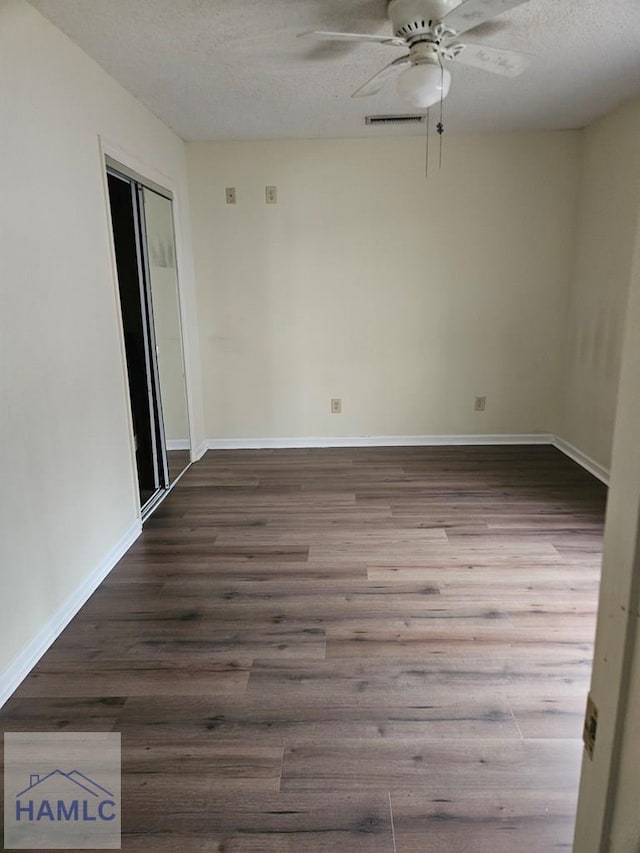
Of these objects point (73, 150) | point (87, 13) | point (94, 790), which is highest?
point (87, 13)

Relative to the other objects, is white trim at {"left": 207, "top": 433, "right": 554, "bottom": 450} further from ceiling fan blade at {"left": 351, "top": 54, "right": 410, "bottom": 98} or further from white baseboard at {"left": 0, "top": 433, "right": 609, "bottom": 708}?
Answer: ceiling fan blade at {"left": 351, "top": 54, "right": 410, "bottom": 98}

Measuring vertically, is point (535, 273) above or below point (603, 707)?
above

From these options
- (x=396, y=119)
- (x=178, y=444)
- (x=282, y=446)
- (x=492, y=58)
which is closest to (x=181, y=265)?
(x=178, y=444)

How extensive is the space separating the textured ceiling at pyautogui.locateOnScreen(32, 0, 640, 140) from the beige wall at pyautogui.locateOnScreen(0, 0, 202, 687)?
247 millimetres

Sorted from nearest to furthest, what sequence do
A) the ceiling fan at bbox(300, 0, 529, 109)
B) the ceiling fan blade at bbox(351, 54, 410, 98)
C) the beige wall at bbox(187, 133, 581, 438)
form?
1. the ceiling fan at bbox(300, 0, 529, 109)
2. the ceiling fan blade at bbox(351, 54, 410, 98)
3. the beige wall at bbox(187, 133, 581, 438)

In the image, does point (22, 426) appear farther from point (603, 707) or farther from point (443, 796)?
point (603, 707)

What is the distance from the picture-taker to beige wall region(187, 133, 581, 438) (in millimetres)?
4156

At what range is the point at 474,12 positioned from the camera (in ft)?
6.54

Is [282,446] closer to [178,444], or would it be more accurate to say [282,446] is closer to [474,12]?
[178,444]

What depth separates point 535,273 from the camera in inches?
169

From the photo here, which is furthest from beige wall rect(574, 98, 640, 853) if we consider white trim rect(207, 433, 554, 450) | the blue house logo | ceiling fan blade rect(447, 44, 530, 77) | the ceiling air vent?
white trim rect(207, 433, 554, 450)

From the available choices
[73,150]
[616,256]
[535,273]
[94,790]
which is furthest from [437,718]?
[535,273]

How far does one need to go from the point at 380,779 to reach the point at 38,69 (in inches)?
112

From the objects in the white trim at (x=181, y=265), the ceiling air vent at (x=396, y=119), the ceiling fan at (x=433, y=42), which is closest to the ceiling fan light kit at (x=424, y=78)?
the ceiling fan at (x=433, y=42)
